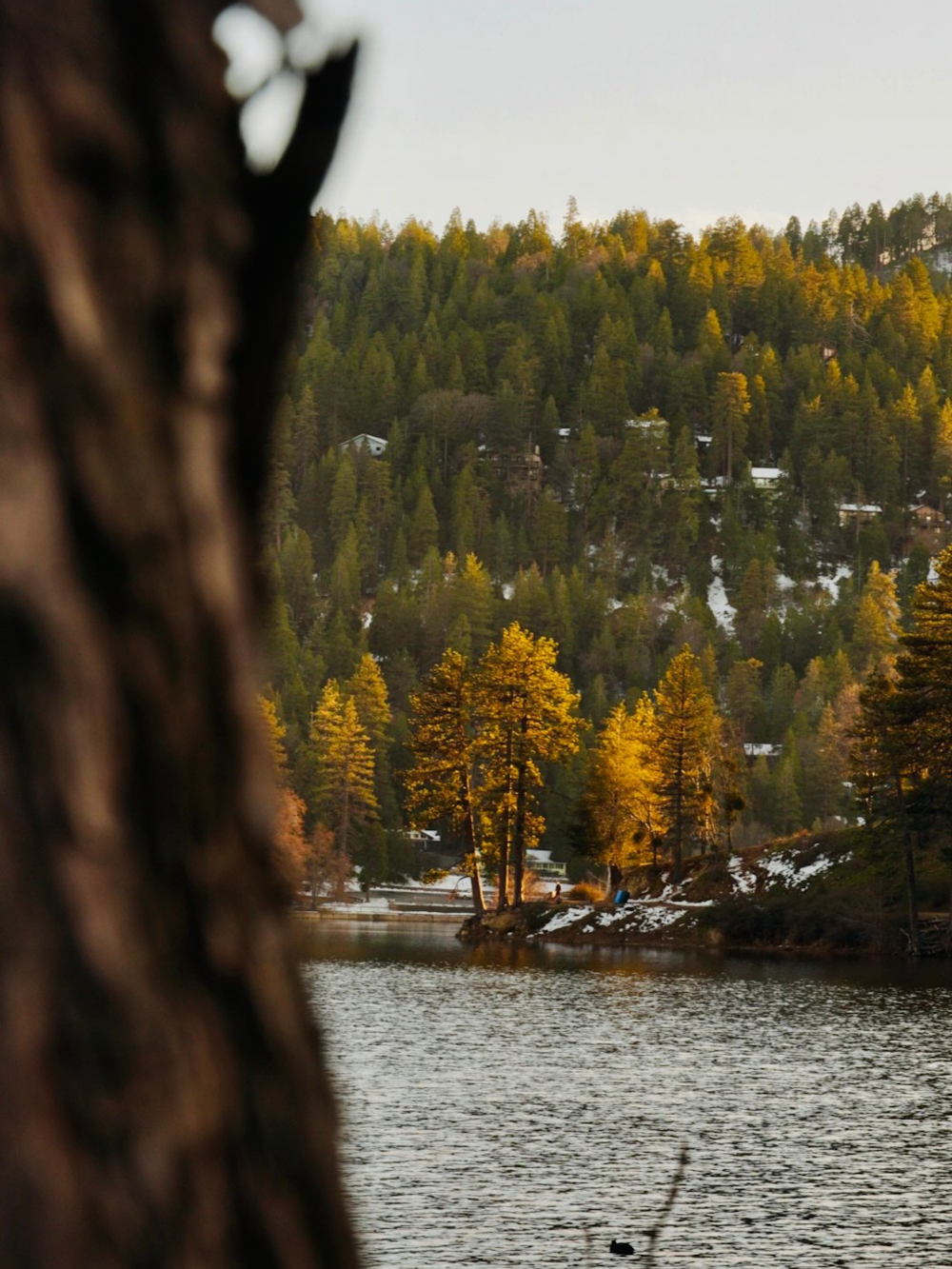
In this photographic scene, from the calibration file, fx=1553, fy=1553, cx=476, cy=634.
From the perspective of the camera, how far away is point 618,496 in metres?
149

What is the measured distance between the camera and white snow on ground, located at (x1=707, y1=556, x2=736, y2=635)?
132 m

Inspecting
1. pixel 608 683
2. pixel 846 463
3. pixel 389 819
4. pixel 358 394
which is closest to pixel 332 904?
pixel 389 819

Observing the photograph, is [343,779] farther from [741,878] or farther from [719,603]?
[719,603]

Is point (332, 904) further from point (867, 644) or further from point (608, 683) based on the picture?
point (867, 644)

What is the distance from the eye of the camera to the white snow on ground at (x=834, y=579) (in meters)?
140

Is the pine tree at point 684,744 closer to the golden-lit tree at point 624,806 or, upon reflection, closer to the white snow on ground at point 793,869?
the golden-lit tree at point 624,806

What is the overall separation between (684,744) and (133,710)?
57.3 metres

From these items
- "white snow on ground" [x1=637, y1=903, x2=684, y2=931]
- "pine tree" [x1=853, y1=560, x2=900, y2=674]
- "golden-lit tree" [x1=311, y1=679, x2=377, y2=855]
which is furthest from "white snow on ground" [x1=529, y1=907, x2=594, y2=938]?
"pine tree" [x1=853, y1=560, x2=900, y2=674]

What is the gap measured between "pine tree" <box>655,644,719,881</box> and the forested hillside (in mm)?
17557

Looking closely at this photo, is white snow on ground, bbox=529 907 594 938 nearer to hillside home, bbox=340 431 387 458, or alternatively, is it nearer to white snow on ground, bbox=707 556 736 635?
white snow on ground, bbox=707 556 736 635

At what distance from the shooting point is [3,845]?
71cm

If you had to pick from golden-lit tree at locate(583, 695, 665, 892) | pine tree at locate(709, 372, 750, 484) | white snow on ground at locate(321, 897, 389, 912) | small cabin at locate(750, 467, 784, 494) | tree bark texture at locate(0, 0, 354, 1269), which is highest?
pine tree at locate(709, 372, 750, 484)

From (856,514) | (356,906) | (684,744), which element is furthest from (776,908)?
(856,514)

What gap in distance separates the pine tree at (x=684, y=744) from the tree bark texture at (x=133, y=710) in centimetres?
5619
